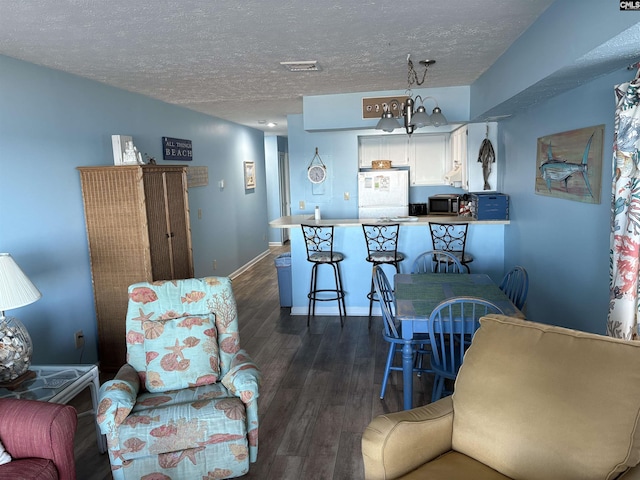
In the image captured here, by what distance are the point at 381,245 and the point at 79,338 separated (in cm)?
291

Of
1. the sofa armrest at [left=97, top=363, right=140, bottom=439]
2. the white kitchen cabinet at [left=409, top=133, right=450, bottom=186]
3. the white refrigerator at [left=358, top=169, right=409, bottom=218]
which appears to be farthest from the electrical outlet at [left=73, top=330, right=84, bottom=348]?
the white kitchen cabinet at [left=409, top=133, right=450, bottom=186]

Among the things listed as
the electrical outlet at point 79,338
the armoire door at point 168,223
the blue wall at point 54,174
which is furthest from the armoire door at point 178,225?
the electrical outlet at point 79,338

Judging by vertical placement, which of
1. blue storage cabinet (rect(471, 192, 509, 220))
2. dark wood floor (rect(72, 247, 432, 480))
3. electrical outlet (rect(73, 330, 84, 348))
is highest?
blue storage cabinet (rect(471, 192, 509, 220))

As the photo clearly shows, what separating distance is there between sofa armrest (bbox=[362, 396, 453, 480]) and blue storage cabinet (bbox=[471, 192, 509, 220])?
3172 millimetres

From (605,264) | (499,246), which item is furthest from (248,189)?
(605,264)

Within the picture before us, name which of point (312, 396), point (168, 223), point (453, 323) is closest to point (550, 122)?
point (453, 323)

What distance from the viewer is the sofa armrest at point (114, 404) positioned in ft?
6.97

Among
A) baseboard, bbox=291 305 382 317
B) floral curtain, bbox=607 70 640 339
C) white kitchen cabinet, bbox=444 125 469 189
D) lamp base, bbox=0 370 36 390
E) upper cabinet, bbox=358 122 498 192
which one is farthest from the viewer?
upper cabinet, bbox=358 122 498 192

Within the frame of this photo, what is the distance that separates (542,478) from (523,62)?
2379 millimetres

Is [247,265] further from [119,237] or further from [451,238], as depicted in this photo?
[119,237]

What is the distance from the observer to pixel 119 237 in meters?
3.63

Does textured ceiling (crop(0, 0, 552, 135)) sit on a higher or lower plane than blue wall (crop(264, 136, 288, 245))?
higher

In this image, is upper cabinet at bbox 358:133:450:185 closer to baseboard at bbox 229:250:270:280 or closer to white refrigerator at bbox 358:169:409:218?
white refrigerator at bbox 358:169:409:218

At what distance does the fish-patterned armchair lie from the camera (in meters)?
2.15
